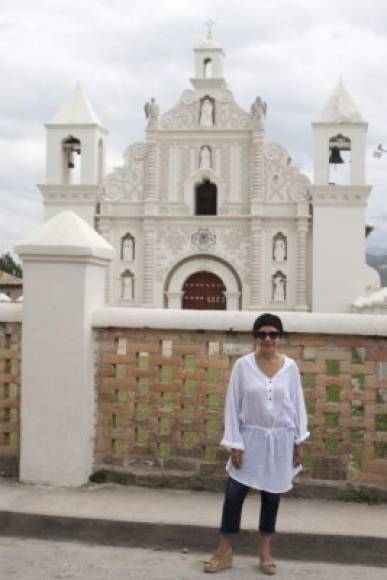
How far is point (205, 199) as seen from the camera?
2886 cm

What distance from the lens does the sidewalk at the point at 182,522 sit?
428 centimetres

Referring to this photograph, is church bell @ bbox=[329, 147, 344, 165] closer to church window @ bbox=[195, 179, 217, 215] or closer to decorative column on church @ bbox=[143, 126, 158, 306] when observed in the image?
church window @ bbox=[195, 179, 217, 215]

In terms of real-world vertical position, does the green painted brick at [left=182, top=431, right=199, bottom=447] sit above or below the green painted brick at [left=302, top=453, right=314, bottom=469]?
above

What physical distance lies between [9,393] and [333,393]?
6.71ft

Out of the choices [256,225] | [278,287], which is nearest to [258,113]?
[256,225]

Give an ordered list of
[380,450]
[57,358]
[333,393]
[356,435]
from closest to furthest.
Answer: [380,450], [57,358], [356,435], [333,393]

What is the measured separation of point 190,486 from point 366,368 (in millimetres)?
1228

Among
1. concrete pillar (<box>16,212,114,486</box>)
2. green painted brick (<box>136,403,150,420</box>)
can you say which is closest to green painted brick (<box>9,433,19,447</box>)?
concrete pillar (<box>16,212,114,486</box>)

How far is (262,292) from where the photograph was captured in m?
27.6

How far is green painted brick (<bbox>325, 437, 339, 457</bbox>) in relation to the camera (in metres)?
4.97

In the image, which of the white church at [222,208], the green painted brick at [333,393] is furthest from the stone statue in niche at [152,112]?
the green painted brick at [333,393]

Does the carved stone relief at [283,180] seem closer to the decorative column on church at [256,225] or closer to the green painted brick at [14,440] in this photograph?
the decorative column on church at [256,225]

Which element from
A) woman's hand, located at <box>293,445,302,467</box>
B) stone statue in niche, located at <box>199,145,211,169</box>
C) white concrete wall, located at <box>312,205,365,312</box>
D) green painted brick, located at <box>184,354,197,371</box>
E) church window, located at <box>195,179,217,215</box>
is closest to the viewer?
woman's hand, located at <box>293,445,302,467</box>

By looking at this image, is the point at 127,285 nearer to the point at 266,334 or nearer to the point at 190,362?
the point at 190,362
